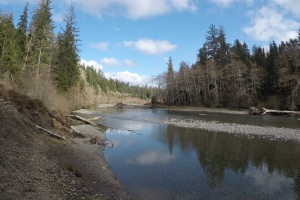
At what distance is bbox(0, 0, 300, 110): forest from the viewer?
30.7 m

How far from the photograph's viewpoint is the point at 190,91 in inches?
2785

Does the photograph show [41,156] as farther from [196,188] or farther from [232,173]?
[232,173]

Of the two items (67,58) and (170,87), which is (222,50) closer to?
(170,87)

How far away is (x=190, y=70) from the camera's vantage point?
71750 millimetres

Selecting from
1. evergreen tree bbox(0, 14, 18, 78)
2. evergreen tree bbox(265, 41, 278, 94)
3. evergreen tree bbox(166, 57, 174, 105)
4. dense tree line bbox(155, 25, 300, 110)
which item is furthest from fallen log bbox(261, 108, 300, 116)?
evergreen tree bbox(0, 14, 18, 78)

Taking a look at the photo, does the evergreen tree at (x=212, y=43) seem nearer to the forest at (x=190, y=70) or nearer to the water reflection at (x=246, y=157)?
the forest at (x=190, y=70)

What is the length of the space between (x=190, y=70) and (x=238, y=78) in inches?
675

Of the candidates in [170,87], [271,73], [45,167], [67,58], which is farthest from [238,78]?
[45,167]

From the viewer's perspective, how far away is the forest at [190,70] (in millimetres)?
30719

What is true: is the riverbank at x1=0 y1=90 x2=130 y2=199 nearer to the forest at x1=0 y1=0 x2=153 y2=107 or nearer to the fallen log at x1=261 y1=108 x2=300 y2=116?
the forest at x1=0 y1=0 x2=153 y2=107

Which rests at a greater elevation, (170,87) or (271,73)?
(271,73)

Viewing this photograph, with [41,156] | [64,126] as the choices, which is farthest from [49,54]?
[41,156]

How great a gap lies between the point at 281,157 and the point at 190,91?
57.3 meters

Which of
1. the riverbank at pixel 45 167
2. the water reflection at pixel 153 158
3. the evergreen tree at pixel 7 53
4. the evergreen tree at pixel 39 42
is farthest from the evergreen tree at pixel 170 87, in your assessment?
the riverbank at pixel 45 167
